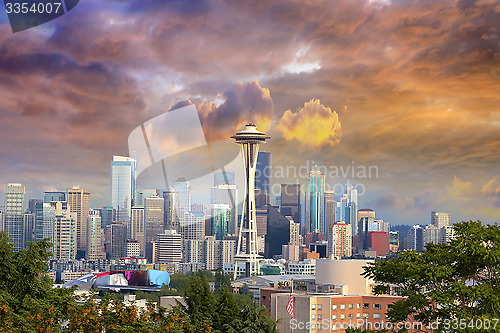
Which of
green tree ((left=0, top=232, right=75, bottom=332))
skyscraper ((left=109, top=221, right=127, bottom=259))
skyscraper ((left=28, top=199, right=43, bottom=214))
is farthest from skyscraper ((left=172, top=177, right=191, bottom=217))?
green tree ((left=0, top=232, right=75, bottom=332))

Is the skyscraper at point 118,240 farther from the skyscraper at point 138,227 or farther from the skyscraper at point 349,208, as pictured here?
the skyscraper at point 349,208

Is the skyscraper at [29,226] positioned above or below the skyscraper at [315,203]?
below

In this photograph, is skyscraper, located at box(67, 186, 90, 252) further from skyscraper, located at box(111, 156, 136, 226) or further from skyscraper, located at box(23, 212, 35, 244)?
skyscraper, located at box(111, 156, 136, 226)

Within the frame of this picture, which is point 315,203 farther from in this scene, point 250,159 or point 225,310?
point 225,310

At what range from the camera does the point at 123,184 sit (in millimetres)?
97125

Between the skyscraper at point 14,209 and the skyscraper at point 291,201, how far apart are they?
109 ft

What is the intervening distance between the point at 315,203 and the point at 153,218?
23.0 m

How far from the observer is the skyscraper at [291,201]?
100 m

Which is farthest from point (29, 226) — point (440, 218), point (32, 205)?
point (440, 218)

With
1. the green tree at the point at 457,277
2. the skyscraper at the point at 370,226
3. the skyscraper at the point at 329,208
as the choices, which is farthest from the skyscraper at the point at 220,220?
the green tree at the point at 457,277

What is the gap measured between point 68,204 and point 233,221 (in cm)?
1843

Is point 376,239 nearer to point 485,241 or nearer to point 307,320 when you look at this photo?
point 307,320

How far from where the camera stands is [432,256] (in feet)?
27.4

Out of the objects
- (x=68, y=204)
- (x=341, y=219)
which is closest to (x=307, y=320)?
(x=68, y=204)
